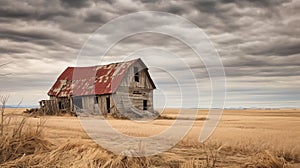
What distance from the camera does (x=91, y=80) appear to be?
2953cm

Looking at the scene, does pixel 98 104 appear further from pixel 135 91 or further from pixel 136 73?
pixel 136 73

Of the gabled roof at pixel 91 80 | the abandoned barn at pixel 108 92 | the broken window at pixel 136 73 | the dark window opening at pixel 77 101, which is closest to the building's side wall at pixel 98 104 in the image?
the abandoned barn at pixel 108 92

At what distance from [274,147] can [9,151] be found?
5.63 metres

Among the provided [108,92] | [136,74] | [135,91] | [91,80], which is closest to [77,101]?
[91,80]

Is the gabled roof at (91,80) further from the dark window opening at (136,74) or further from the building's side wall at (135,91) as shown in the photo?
the dark window opening at (136,74)

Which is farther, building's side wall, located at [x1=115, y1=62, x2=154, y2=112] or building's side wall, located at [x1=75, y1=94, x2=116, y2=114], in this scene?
building's side wall, located at [x1=115, y1=62, x2=154, y2=112]

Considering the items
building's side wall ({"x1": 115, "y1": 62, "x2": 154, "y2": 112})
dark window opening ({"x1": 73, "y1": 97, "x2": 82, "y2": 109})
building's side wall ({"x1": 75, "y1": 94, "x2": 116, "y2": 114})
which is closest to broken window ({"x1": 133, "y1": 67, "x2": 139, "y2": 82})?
building's side wall ({"x1": 115, "y1": 62, "x2": 154, "y2": 112})

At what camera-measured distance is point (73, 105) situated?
97.2 ft

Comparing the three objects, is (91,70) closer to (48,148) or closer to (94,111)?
(94,111)

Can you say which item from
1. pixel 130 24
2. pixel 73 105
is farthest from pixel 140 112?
pixel 130 24

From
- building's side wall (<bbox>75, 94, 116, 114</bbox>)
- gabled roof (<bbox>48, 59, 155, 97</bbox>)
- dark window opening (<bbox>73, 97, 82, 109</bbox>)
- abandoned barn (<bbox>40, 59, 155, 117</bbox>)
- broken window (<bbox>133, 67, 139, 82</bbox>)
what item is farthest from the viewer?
dark window opening (<bbox>73, 97, 82, 109</bbox>)

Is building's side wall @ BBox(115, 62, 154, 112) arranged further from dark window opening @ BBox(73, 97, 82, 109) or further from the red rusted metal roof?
dark window opening @ BBox(73, 97, 82, 109)

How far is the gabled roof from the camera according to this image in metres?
27.3

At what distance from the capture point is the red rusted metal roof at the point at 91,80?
89.7 ft
